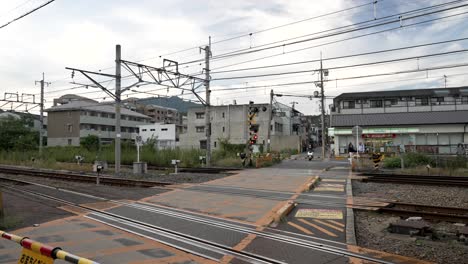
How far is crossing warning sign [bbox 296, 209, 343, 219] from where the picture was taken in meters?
9.45

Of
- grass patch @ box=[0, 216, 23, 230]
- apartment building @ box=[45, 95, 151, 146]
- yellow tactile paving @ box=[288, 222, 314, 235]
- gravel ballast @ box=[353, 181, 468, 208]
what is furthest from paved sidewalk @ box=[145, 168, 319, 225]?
apartment building @ box=[45, 95, 151, 146]

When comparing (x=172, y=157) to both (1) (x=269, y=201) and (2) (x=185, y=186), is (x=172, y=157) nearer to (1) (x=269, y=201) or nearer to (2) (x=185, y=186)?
(2) (x=185, y=186)

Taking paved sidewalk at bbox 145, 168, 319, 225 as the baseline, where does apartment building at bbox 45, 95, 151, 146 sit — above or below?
above

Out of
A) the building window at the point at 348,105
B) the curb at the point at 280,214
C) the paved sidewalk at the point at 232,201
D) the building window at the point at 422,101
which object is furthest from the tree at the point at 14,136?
the building window at the point at 422,101

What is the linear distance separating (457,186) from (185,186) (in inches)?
446

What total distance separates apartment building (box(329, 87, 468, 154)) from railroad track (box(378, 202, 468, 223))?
28184mm

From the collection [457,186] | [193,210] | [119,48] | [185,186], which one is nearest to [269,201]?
[193,210]

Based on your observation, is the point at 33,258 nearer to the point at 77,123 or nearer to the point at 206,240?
the point at 206,240

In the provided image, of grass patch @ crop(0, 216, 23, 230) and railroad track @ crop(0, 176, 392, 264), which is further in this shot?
grass patch @ crop(0, 216, 23, 230)

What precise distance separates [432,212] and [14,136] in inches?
2326

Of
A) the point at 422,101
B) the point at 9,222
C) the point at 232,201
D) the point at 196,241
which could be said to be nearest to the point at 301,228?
the point at 196,241

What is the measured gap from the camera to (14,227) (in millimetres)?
8406

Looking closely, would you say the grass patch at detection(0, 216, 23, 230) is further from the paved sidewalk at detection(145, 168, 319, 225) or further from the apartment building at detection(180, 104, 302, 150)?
the apartment building at detection(180, 104, 302, 150)

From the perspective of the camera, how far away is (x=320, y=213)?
9.81 meters
